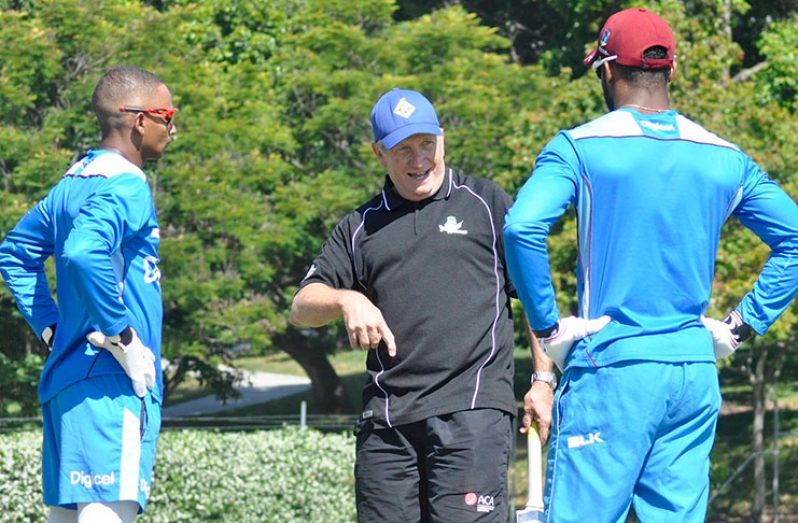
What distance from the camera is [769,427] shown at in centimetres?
1745

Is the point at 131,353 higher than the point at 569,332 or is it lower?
lower

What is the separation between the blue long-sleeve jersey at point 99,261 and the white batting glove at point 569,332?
5.36 feet

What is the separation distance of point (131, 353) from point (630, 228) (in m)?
1.92

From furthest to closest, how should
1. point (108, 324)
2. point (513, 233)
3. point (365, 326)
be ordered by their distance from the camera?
1. point (108, 324)
2. point (365, 326)
3. point (513, 233)

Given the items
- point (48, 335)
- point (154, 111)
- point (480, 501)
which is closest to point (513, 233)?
point (480, 501)

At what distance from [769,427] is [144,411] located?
47.1ft

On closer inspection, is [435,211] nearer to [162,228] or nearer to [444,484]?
[444,484]

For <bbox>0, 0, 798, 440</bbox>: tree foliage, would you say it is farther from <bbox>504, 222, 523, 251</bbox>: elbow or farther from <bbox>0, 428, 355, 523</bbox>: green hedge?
<bbox>504, 222, 523, 251</bbox>: elbow

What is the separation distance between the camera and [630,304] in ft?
12.2

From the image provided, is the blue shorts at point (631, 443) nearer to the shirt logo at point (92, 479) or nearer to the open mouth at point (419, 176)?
the open mouth at point (419, 176)

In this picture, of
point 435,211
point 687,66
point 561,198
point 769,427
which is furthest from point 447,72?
point 561,198

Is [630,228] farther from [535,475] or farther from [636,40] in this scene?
[535,475]

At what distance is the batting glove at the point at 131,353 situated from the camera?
449 centimetres

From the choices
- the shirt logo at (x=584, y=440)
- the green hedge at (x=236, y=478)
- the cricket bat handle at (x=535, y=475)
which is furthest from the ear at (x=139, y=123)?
the green hedge at (x=236, y=478)
